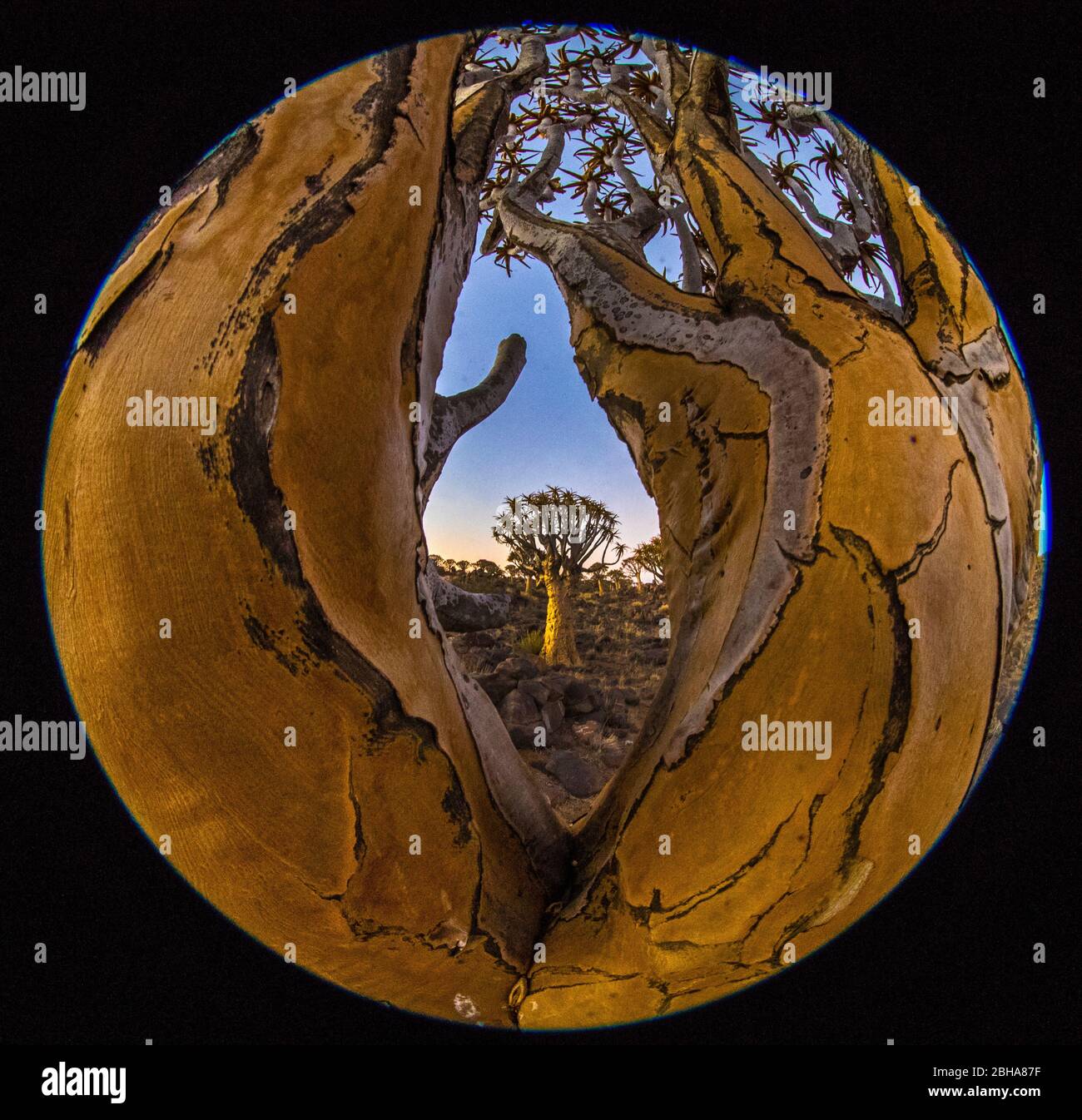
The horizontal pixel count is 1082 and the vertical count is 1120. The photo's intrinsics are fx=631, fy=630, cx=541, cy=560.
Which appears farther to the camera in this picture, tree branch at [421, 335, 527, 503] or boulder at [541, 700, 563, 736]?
tree branch at [421, 335, 527, 503]

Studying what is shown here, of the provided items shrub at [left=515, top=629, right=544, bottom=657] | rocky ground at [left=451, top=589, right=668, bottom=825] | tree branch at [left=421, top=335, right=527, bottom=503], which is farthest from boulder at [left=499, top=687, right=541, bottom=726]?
tree branch at [left=421, top=335, right=527, bottom=503]

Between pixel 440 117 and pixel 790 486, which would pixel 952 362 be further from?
pixel 440 117

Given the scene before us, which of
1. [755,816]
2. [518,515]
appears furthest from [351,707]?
[518,515]

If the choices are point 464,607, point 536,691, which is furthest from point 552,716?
point 464,607

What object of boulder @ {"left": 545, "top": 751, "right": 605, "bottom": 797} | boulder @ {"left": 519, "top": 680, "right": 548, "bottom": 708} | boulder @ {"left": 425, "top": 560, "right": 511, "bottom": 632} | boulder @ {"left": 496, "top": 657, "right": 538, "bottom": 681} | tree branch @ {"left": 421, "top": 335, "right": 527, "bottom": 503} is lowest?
boulder @ {"left": 545, "top": 751, "right": 605, "bottom": 797}

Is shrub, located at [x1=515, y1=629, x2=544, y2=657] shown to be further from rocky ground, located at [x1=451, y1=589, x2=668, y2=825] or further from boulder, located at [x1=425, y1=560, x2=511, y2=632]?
boulder, located at [x1=425, y1=560, x2=511, y2=632]

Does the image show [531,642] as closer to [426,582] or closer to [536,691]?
[536,691]

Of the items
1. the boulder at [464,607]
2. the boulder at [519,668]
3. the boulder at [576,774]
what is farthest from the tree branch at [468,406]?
the boulder at [576,774]
